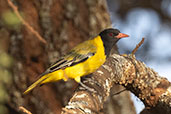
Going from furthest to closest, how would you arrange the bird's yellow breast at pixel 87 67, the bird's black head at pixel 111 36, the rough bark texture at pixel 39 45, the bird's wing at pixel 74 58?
the rough bark texture at pixel 39 45, the bird's black head at pixel 111 36, the bird's wing at pixel 74 58, the bird's yellow breast at pixel 87 67

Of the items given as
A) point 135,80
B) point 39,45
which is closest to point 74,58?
point 135,80

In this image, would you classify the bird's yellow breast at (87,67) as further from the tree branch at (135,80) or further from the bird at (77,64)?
the tree branch at (135,80)

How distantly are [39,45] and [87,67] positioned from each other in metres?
1.61

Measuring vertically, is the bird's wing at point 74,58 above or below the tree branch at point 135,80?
above

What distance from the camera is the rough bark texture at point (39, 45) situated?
4.52 metres

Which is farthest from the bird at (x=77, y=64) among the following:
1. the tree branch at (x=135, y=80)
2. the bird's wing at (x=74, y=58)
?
the tree branch at (x=135, y=80)

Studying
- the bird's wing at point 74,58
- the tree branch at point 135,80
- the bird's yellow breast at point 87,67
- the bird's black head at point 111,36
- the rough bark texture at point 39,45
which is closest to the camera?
the tree branch at point 135,80

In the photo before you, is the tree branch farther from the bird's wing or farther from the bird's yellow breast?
the bird's wing

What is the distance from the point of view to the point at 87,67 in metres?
3.43

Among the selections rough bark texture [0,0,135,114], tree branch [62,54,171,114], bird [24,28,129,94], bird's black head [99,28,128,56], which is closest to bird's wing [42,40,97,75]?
bird [24,28,129,94]

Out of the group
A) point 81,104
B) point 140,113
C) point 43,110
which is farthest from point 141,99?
point 43,110

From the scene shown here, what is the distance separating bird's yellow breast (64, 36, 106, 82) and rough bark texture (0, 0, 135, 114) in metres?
1.16

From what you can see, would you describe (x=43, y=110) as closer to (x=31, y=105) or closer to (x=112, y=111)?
(x=31, y=105)

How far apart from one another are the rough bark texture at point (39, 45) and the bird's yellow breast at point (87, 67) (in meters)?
1.16
